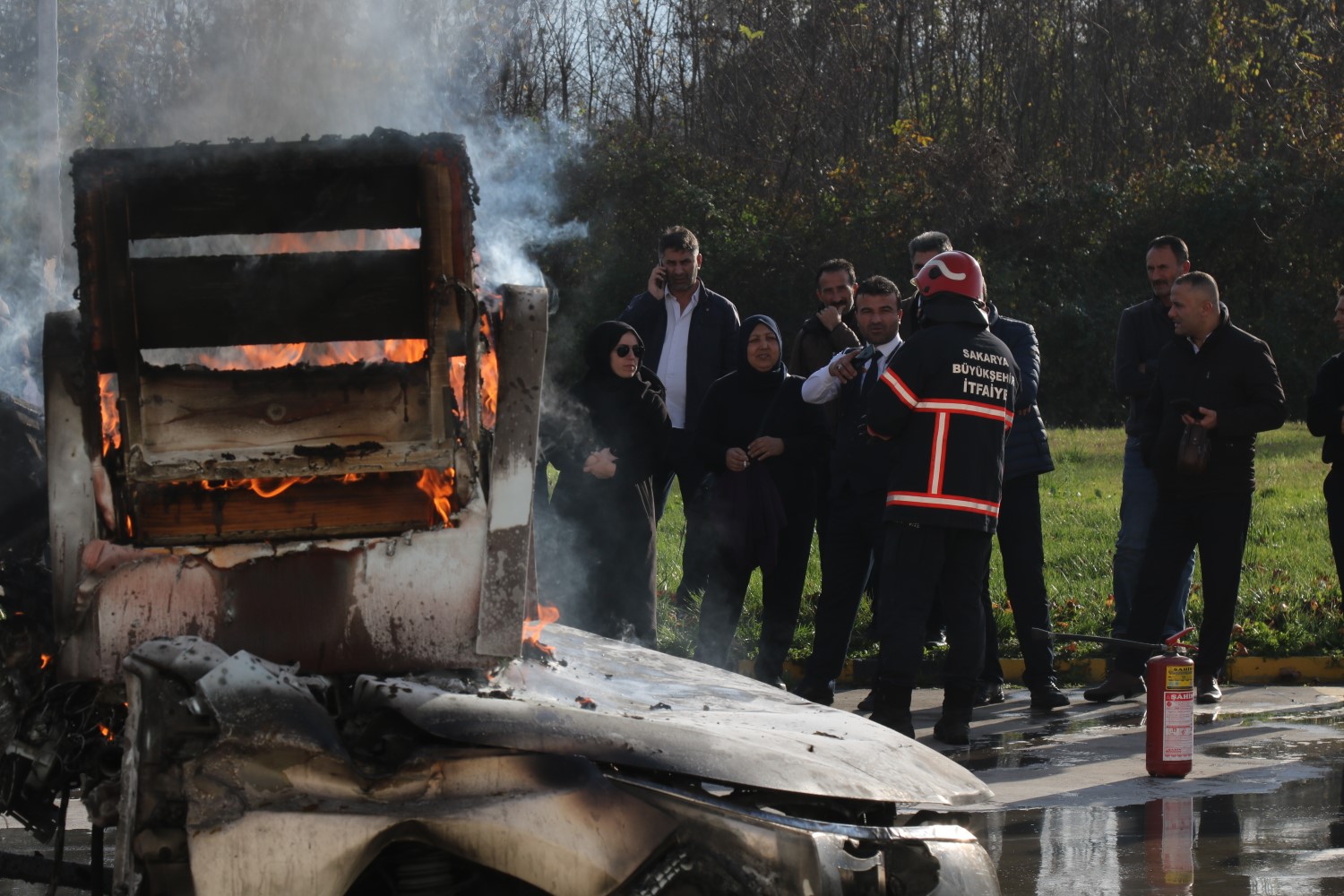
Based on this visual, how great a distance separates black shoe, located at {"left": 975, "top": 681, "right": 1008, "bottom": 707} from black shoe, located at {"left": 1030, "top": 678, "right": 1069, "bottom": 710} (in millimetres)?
333

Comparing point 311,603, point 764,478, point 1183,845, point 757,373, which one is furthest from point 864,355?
point 311,603

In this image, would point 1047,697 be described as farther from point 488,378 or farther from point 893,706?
point 488,378

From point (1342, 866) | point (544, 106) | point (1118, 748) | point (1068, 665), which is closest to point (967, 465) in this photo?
point (1118, 748)

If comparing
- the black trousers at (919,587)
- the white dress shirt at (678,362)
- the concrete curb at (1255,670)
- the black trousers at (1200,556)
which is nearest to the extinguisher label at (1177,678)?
the black trousers at (919,587)

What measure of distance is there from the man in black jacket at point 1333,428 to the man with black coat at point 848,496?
240 cm

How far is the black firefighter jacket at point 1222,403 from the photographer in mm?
8172

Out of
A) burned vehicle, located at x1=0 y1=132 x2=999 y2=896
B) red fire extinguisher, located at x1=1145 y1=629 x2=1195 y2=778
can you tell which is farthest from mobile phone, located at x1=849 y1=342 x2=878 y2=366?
burned vehicle, located at x1=0 y1=132 x2=999 y2=896

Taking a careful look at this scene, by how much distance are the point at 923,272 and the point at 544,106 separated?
A: 11397 millimetres

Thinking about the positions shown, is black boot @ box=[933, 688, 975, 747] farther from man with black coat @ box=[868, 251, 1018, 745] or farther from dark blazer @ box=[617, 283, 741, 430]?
dark blazer @ box=[617, 283, 741, 430]

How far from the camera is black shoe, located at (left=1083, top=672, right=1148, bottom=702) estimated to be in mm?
8562

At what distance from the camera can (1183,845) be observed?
5688mm

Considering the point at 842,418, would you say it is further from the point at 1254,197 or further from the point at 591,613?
the point at 1254,197

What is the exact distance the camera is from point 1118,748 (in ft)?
24.7

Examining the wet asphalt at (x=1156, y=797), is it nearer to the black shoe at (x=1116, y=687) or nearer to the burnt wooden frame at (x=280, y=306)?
the black shoe at (x=1116, y=687)
